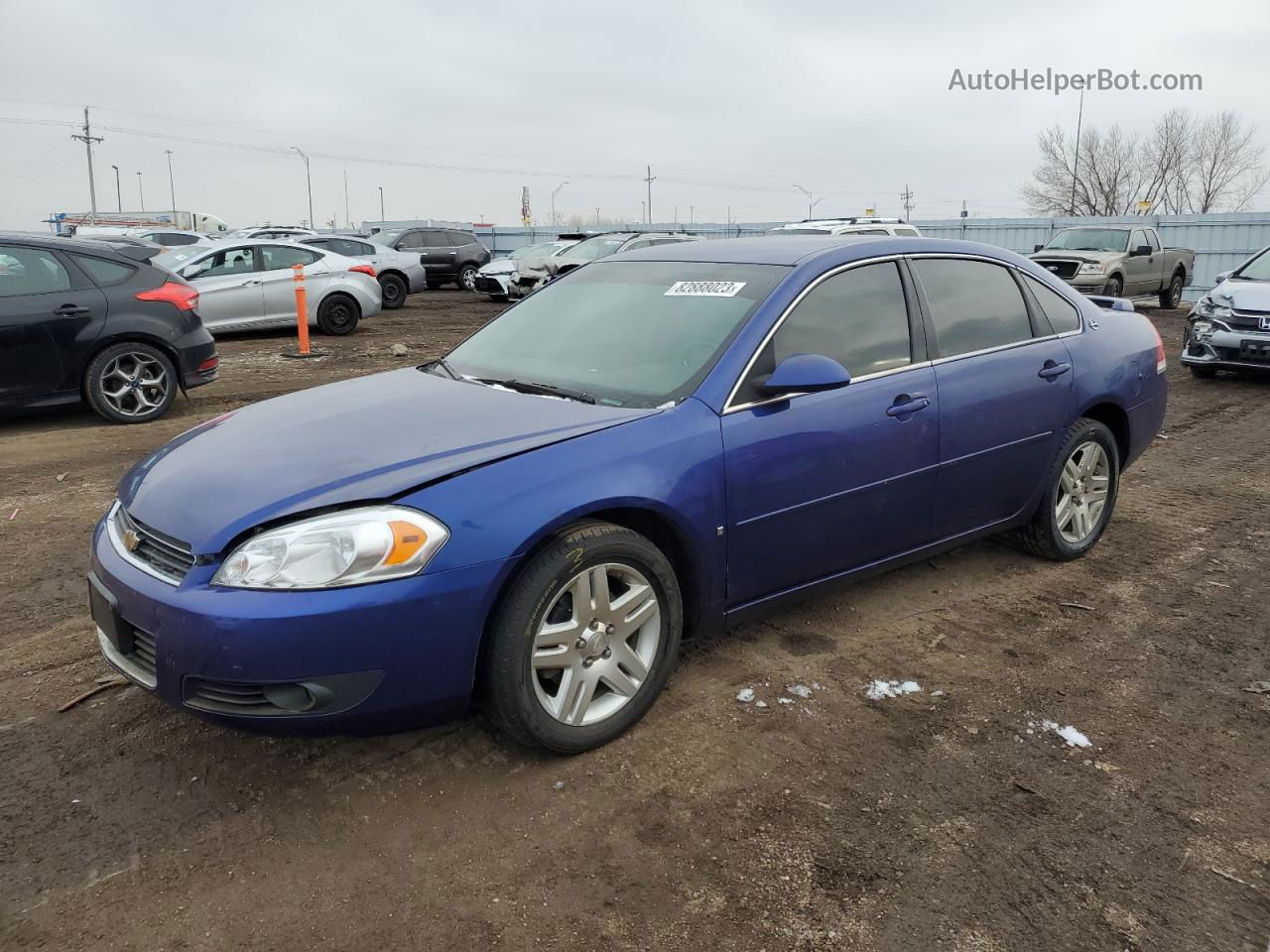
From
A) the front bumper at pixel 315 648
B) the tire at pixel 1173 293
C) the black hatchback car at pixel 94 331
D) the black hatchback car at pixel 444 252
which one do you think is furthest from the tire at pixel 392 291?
the front bumper at pixel 315 648

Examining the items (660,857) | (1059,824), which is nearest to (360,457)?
(660,857)

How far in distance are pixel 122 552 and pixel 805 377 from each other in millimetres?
2288

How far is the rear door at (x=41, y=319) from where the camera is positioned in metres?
7.52

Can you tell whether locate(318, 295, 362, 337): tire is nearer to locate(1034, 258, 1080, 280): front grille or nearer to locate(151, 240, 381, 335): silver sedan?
locate(151, 240, 381, 335): silver sedan

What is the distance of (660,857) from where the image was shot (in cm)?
267

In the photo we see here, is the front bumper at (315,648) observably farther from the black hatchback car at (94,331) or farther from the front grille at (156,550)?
the black hatchback car at (94,331)

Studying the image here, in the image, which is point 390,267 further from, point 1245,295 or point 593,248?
point 1245,295

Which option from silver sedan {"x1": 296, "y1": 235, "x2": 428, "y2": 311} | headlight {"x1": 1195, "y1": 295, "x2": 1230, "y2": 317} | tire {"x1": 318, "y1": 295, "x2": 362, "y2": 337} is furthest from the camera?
silver sedan {"x1": 296, "y1": 235, "x2": 428, "y2": 311}

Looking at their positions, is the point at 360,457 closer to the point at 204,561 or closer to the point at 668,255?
the point at 204,561

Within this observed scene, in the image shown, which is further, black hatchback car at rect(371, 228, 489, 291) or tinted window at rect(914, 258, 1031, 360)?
black hatchback car at rect(371, 228, 489, 291)

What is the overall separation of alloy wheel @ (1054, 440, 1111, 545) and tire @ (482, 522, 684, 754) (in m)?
2.49

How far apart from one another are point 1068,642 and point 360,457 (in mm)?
2929

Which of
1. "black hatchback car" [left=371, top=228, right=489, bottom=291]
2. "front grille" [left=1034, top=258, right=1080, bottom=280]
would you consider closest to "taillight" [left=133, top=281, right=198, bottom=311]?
"front grille" [left=1034, top=258, right=1080, bottom=280]

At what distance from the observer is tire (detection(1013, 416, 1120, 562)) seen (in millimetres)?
4730
